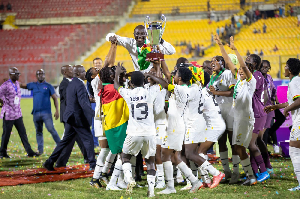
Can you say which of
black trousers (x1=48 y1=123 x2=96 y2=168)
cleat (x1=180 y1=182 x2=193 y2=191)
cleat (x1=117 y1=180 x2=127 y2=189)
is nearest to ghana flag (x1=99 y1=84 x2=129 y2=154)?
cleat (x1=117 y1=180 x2=127 y2=189)

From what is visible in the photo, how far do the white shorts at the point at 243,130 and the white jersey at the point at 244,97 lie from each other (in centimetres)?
8

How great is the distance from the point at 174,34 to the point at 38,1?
47.2 feet

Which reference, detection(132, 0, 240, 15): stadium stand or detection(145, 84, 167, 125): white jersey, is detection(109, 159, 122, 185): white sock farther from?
detection(132, 0, 240, 15): stadium stand

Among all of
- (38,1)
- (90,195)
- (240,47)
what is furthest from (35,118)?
(38,1)

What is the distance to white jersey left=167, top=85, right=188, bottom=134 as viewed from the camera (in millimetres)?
6285

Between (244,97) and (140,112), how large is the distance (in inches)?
71.4

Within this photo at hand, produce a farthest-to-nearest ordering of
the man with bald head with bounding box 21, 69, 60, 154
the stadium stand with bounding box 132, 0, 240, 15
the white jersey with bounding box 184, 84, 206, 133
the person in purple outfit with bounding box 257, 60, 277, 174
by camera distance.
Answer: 1. the stadium stand with bounding box 132, 0, 240, 15
2. the man with bald head with bounding box 21, 69, 60, 154
3. the person in purple outfit with bounding box 257, 60, 277, 174
4. the white jersey with bounding box 184, 84, 206, 133

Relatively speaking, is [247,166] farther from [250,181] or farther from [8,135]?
[8,135]

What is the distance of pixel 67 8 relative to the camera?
36.2 m

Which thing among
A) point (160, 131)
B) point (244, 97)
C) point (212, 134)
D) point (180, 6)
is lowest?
point (212, 134)

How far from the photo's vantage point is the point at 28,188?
22.9ft

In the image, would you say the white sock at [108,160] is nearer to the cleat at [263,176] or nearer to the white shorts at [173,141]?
the white shorts at [173,141]

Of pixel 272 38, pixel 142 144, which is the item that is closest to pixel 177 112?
pixel 142 144

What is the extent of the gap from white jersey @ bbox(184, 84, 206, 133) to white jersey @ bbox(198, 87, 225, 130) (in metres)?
0.43
